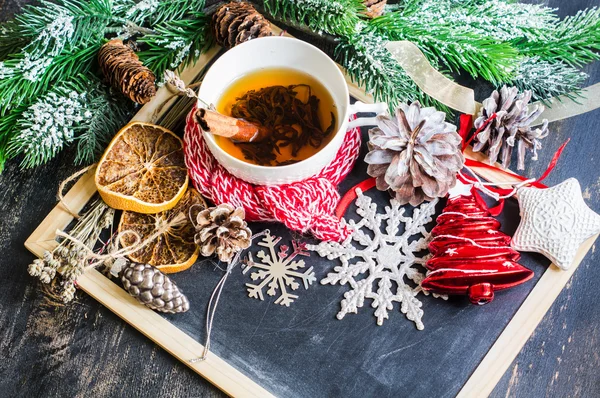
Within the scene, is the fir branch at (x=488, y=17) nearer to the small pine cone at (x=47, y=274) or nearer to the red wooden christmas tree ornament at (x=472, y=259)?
the red wooden christmas tree ornament at (x=472, y=259)

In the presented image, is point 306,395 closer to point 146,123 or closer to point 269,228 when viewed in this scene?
point 269,228

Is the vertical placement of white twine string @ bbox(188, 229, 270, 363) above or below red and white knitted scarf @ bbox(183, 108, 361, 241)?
below

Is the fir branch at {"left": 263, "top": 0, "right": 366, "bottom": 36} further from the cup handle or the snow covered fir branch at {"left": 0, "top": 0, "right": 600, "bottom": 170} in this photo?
the cup handle

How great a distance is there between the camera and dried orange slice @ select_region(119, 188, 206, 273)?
0.94m

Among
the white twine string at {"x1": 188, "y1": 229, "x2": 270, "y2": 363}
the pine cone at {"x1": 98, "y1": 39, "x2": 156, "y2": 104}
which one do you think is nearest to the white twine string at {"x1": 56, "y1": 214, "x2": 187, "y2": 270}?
the white twine string at {"x1": 188, "y1": 229, "x2": 270, "y2": 363}

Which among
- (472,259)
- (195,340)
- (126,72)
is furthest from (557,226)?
(126,72)

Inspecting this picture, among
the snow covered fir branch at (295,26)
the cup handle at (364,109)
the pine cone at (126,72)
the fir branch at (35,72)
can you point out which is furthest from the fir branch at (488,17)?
the fir branch at (35,72)

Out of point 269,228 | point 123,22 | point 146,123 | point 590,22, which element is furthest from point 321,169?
point 590,22

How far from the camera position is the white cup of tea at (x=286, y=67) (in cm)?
86

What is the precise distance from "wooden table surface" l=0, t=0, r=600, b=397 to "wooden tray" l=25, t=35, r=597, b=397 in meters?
0.06

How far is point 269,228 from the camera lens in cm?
98

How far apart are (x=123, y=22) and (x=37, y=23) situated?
139 mm

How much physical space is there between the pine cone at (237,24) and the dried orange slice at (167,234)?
0.89 ft

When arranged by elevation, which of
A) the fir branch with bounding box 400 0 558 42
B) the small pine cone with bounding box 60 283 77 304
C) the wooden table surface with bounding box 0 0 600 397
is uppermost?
the fir branch with bounding box 400 0 558 42
